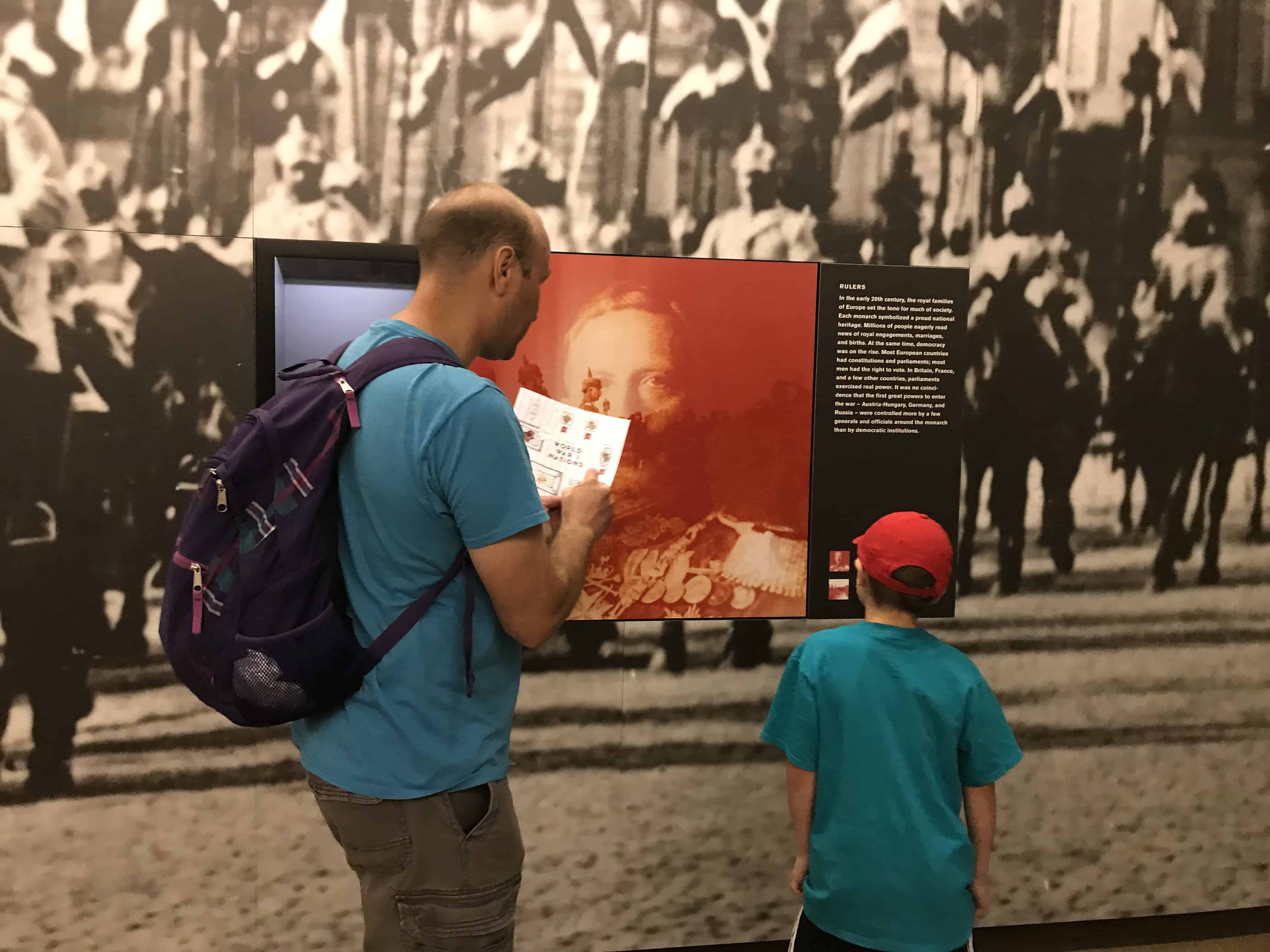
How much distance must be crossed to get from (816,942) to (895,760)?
0.42 meters

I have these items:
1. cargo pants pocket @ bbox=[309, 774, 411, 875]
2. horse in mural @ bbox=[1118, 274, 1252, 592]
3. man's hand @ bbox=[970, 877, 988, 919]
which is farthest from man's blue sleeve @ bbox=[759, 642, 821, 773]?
horse in mural @ bbox=[1118, 274, 1252, 592]

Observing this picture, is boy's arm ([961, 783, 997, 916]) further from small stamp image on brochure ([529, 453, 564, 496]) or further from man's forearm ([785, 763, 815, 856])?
small stamp image on brochure ([529, 453, 564, 496])

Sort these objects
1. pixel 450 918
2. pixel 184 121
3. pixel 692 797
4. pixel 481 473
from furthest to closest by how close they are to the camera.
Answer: pixel 692 797 → pixel 184 121 → pixel 450 918 → pixel 481 473

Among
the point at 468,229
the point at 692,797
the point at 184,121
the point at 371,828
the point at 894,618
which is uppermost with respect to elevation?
the point at 184,121

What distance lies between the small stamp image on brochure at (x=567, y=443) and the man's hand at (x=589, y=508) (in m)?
0.13

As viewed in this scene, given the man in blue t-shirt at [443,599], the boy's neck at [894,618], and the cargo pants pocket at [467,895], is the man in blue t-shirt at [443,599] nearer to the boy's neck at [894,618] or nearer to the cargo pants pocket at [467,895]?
the cargo pants pocket at [467,895]

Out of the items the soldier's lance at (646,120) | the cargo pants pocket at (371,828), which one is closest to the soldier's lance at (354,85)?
the soldier's lance at (646,120)

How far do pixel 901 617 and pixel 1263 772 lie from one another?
1968 millimetres

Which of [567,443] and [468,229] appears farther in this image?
[567,443]

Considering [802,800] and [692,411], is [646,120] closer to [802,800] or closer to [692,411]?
[692,411]

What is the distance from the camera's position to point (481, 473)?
1.24 metres

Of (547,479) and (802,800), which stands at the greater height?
(547,479)

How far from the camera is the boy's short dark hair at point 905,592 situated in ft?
5.28

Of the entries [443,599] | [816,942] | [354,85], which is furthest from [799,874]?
[354,85]
